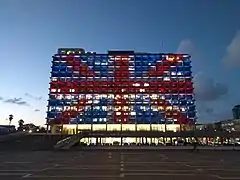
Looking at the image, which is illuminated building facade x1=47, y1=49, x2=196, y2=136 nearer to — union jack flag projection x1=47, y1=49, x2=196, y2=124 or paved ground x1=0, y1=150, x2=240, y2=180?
union jack flag projection x1=47, y1=49, x2=196, y2=124

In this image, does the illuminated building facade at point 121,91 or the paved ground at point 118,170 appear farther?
the illuminated building facade at point 121,91

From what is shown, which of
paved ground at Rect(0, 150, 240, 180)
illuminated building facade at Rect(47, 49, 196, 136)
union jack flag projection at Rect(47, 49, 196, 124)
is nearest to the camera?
paved ground at Rect(0, 150, 240, 180)

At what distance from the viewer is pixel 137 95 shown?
173m

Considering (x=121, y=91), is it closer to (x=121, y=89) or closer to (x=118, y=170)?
(x=121, y=89)

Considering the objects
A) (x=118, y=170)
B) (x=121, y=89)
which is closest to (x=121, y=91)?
(x=121, y=89)

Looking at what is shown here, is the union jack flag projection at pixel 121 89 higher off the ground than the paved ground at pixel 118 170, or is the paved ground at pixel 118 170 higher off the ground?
the union jack flag projection at pixel 121 89

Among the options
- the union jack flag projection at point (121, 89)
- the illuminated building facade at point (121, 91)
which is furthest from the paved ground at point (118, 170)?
the union jack flag projection at point (121, 89)

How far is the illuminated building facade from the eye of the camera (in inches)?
6585

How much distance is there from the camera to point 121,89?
174 m

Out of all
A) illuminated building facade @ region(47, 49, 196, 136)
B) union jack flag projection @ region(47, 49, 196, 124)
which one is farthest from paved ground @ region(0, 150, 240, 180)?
union jack flag projection @ region(47, 49, 196, 124)

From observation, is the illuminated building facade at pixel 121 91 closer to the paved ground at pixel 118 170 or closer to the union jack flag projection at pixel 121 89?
the union jack flag projection at pixel 121 89

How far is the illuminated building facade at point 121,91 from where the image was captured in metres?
167

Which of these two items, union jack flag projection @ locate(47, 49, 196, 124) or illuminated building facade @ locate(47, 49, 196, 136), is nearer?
illuminated building facade @ locate(47, 49, 196, 136)

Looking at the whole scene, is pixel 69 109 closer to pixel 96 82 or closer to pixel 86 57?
pixel 96 82
